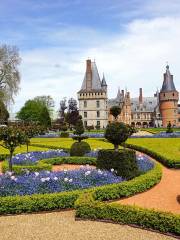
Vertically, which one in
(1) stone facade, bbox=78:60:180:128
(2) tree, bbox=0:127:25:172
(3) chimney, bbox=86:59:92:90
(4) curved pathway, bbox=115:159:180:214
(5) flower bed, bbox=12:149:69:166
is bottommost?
(4) curved pathway, bbox=115:159:180:214

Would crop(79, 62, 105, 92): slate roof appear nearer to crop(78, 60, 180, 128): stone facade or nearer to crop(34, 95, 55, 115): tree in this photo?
crop(78, 60, 180, 128): stone facade

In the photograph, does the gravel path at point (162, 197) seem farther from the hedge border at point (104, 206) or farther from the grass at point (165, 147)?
the grass at point (165, 147)

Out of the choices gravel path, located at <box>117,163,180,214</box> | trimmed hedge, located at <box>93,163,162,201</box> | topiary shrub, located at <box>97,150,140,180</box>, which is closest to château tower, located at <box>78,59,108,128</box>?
topiary shrub, located at <box>97,150,140,180</box>

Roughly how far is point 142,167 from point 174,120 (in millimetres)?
74780

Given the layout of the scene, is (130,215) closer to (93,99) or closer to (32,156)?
(32,156)

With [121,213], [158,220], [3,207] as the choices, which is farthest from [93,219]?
[3,207]

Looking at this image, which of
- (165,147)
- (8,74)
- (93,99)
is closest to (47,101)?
(93,99)

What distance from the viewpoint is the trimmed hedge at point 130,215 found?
24.8 ft

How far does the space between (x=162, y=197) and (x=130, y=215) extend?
3.28 metres

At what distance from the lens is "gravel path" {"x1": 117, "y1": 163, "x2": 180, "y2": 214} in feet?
33.1

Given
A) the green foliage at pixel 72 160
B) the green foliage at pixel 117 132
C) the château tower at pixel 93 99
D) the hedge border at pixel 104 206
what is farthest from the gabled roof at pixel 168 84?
the hedge border at pixel 104 206

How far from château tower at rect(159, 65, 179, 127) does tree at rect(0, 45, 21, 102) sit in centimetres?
4055

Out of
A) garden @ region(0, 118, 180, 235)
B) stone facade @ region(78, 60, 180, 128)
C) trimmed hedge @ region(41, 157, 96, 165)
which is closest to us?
garden @ region(0, 118, 180, 235)

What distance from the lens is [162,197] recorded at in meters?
11.1
